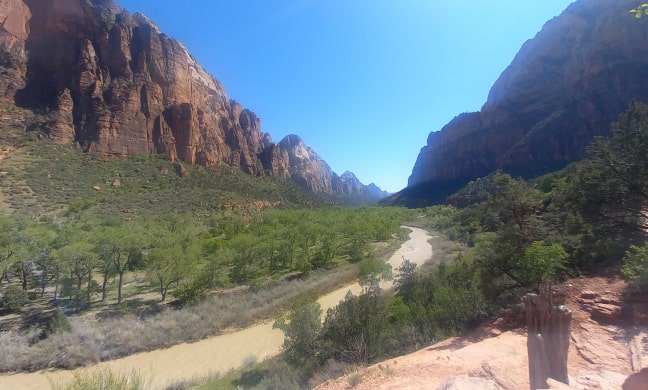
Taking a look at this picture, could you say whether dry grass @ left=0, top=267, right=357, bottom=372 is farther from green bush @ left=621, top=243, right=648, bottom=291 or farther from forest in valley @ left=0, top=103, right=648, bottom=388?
green bush @ left=621, top=243, right=648, bottom=291

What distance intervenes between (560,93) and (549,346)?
12310 cm

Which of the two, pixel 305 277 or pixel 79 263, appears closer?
pixel 79 263

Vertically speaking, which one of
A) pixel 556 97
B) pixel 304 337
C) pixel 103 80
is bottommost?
pixel 304 337

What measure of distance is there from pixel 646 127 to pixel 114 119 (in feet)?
263

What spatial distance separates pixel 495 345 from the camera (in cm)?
787

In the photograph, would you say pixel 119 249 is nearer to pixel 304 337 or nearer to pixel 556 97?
pixel 304 337

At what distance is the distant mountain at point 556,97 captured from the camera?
79.8 metres

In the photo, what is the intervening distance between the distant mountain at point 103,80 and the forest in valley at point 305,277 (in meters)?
28.5

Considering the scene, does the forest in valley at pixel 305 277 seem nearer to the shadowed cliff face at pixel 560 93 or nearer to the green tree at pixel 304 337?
the green tree at pixel 304 337

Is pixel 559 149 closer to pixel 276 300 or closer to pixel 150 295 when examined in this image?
pixel 276 300

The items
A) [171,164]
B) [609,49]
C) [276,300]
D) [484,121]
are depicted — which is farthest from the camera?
[484,121]

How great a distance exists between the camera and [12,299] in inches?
728

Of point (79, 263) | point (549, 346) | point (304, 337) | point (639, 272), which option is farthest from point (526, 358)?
point (79, 263)

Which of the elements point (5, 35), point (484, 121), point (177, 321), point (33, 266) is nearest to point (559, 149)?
point (484, 121)
